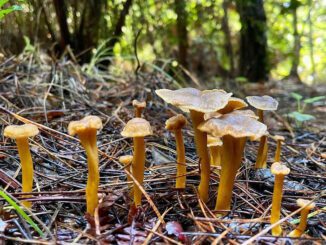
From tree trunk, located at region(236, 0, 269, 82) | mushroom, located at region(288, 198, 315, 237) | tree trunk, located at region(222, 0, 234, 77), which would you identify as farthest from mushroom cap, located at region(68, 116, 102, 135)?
tree trunk, located at region(222, 0, 234, 77)

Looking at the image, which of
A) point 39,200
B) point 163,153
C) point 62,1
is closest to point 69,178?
point 39,200

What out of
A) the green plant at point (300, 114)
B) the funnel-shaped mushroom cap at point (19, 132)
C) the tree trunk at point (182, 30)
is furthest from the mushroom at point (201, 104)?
the tree trunk at point (182, 30)

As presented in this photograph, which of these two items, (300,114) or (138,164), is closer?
(138,164)

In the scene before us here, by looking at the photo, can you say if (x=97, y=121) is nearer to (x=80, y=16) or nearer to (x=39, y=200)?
(x=39, y=200)

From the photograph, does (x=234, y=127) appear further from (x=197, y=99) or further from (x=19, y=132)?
(x=19, y=132)

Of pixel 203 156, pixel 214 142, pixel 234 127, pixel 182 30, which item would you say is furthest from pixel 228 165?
pixel 182 30

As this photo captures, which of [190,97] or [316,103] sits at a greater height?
[190,97]
